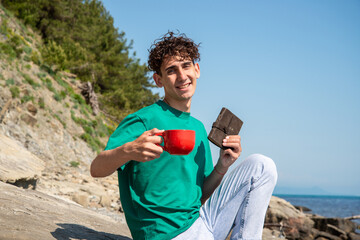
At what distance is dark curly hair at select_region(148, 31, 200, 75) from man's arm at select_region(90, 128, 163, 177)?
3.24 ft

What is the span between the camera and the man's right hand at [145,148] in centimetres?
193

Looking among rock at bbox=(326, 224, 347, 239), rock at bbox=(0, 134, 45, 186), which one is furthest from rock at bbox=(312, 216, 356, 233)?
rock at bbox=(0, 134, 45, 186)

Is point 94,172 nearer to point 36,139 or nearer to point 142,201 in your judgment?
point 142,201

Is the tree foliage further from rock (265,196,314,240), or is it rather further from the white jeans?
the white jeans

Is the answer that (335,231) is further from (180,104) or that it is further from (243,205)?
(180,104)

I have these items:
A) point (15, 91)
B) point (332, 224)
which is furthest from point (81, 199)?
point (332, 224)

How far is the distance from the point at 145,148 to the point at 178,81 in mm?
952

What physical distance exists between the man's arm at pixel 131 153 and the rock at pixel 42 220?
77 centimetres

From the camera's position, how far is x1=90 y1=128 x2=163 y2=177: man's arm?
6.36ft

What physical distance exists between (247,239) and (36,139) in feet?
33.0

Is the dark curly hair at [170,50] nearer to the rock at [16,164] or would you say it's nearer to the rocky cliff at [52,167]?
the rocky cliff at [52,167]

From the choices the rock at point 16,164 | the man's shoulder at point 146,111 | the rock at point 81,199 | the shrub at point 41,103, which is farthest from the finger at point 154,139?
the shrub at point 41,103

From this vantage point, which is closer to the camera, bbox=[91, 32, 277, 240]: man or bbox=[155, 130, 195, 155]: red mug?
bbox=[155, 130, 195, 155]: red mug

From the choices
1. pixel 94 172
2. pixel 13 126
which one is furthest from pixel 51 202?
pixel 13 126
